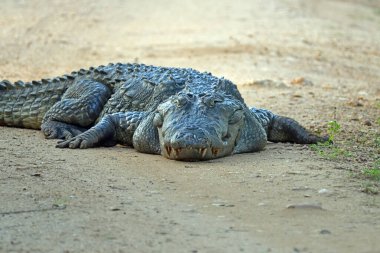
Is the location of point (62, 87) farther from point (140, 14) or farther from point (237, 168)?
point (140, 14)

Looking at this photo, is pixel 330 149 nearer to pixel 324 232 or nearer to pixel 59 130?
pixel 59 130

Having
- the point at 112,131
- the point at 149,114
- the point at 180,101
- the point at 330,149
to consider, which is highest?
the point at 180,101

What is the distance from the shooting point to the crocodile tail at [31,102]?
10.1 meters

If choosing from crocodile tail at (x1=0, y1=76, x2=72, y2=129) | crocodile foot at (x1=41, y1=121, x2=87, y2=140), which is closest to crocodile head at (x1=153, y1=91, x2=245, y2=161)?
crocodile foot at (x1=41, y1=121, x2=87, y2=140)

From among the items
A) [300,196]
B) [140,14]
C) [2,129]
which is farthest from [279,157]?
[140,14]

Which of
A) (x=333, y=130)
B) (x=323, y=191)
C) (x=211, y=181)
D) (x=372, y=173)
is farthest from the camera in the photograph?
(x=333, y=130)

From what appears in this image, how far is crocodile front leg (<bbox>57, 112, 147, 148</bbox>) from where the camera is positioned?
866 cm

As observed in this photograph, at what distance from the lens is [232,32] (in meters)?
18.8

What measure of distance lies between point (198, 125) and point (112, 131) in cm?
128

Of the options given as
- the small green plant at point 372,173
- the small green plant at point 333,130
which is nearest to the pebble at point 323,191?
the small green plant at point 372,173

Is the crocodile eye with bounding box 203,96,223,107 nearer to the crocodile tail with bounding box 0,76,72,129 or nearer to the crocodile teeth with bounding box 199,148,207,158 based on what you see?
the crocodile teeth with bounding box 199,148,207,158

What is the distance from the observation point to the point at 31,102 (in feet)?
33.4

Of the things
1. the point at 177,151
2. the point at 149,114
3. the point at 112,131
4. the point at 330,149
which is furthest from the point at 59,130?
the point at 330,149

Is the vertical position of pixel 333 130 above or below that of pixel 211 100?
below
